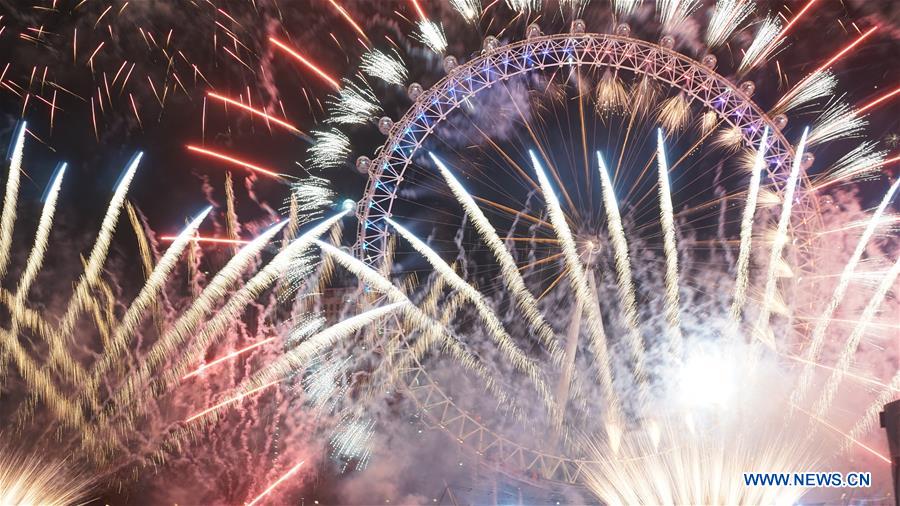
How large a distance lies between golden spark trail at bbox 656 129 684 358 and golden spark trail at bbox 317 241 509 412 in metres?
5.37

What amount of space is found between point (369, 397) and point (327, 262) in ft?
15.0

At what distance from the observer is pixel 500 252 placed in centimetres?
1852

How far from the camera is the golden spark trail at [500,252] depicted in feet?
60.7

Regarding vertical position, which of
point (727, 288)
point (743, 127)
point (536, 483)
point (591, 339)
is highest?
point (743, 127)

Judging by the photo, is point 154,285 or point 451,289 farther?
point 451,289

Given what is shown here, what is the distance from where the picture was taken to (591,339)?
727 inches

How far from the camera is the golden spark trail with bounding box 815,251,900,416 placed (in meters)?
17.7

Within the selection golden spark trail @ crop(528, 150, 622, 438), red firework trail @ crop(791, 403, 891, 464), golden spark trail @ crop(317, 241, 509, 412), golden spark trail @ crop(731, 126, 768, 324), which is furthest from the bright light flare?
Result: golden spark trail @ crop(317, 241, 509, 412)

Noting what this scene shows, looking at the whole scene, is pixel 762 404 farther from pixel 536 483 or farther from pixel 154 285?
pixel 154 285

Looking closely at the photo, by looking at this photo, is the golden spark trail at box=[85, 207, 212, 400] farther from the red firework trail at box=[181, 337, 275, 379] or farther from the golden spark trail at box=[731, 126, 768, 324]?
the golden spark trail at box=[731, 126, 768, 324]

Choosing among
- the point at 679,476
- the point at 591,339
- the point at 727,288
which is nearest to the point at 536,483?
the point at 679,476

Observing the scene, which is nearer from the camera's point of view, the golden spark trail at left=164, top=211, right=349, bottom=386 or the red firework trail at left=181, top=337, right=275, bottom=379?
the golden spark trail at left=164, top=211, right=349, bottom=386

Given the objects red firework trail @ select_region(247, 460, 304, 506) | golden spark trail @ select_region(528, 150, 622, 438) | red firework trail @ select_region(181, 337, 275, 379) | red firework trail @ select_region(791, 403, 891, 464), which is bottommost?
red firework trail @ select_region(247, 460, 304, 506)

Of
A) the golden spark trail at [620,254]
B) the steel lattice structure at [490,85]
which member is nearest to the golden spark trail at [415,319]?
the steel lattice structure at [490,85]
